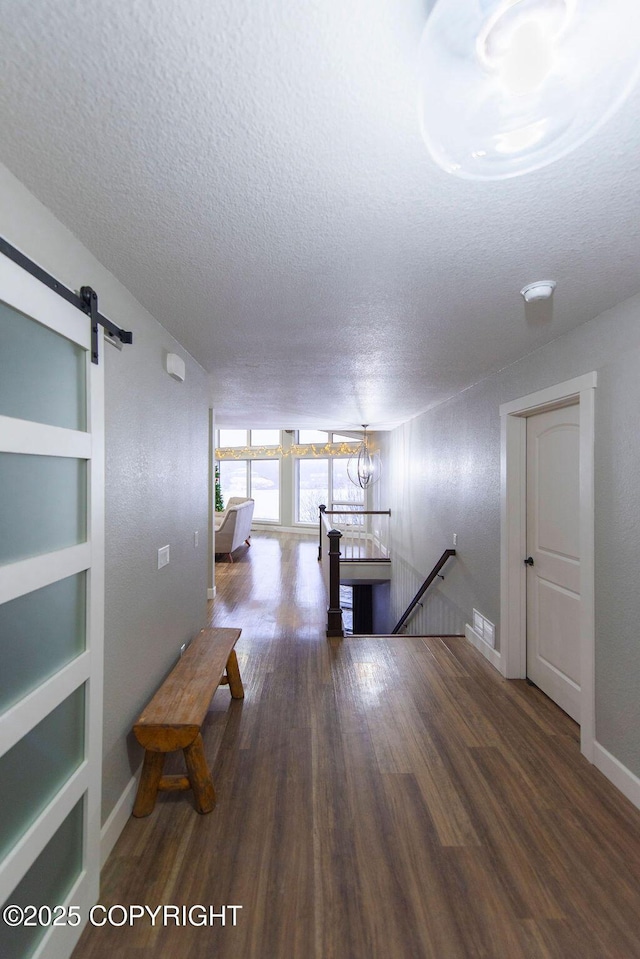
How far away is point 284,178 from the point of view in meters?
1.15

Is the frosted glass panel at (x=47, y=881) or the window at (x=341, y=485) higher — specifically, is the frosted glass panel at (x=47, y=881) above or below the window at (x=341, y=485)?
below

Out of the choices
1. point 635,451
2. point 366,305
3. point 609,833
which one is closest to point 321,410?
point 366,305

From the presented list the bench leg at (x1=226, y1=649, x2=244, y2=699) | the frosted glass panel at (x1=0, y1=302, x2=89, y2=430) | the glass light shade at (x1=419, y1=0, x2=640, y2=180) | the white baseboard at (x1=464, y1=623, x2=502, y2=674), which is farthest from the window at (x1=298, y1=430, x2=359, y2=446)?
the glass light shade at (x1=419, y1=0, x2=640, y2=180)

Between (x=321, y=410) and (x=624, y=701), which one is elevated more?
(x=321, y=410)

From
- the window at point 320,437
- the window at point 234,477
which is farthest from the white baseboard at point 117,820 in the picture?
the window at point 234,477

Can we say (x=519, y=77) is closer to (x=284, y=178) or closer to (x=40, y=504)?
(x=284, y=178)

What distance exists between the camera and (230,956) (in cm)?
132

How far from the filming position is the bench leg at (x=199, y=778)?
1863 millimetres

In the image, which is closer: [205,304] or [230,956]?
[230,956]

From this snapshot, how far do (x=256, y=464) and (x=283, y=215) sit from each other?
33.4 ft

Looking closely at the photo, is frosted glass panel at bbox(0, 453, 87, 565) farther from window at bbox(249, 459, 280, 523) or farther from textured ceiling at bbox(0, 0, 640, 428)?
window at bbox(249, 459, 280, 523)

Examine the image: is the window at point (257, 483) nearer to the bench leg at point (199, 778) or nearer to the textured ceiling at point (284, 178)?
the textured ceiling at point (284, 178)

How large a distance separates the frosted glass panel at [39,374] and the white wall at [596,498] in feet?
7.64

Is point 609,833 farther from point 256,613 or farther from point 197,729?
point 256,613
